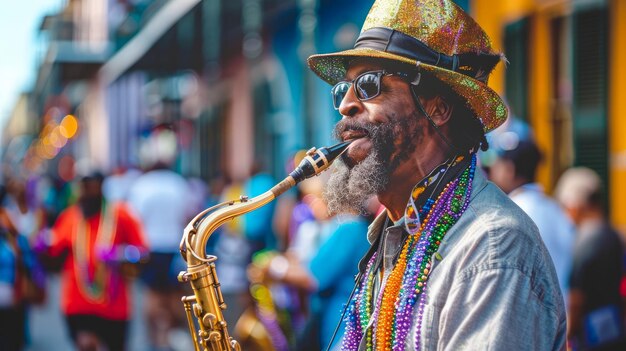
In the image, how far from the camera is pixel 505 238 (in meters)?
2.07

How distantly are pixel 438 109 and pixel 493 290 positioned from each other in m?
0.58

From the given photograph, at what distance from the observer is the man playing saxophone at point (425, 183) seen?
208cm

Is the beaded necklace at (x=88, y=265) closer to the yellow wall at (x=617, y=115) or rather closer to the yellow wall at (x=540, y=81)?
the yellow wall at (x=540, y=81)

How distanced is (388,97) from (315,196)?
4502 millimetres

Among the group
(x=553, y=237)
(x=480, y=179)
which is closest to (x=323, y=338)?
(x=553, y=237)

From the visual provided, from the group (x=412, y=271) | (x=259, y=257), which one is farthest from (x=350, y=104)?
(x=259, y=257)

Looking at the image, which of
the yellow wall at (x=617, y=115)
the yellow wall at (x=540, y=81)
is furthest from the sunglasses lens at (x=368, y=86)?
the yellow wall at (x=540, y=81)

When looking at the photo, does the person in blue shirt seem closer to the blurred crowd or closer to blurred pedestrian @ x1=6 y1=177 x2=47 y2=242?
the blurred crowd

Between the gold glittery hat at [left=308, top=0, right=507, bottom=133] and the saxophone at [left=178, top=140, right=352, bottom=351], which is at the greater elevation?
the gold glittery hat at [left=308, top=0, right=507, bottom=133]

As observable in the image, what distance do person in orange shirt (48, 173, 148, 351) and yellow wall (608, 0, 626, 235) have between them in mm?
3683

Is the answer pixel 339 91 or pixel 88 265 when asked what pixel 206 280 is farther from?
pixel 88 265

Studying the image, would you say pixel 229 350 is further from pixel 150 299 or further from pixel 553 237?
pixel 150 299

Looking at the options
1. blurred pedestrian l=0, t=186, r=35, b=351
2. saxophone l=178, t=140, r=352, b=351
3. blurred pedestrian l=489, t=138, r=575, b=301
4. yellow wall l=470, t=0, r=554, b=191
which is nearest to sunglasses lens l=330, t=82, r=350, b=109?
saxophone l=178, t=140, r=352, b=351

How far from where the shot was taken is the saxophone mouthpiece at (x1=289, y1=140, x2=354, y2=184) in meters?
2.44
